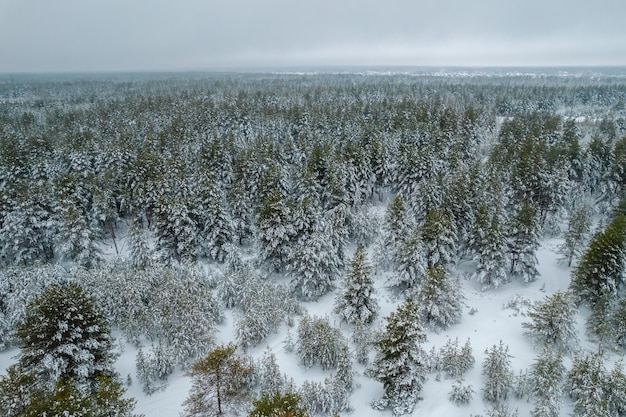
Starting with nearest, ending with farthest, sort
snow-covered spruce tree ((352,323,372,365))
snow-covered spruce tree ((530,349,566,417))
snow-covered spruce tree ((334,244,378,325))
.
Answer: snow-covered spruce tree ((530,349,566,417)), snow-covered spruce tree ((352,323,372,365)), snow-covered spruce tree ((334,244,378,325))

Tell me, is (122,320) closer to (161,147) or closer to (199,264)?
(199,264)

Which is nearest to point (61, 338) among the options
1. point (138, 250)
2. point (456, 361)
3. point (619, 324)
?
point (138, 250)

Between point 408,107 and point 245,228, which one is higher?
point 408,107

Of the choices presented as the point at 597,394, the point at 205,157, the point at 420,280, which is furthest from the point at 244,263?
the point at 597,394


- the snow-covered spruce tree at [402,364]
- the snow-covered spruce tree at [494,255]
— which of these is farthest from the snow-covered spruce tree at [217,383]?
the snow-covered spruce tree at [494,255]

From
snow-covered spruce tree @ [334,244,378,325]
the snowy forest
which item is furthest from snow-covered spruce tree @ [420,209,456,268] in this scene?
snow-covered spruce tree @ [334,244,378,325]

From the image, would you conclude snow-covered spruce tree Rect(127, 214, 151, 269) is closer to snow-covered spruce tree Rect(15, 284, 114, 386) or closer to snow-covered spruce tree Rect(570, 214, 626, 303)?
snow-covered spruce tree Rect(15, 284, 114, 386)

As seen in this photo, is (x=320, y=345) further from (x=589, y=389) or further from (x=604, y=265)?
(x=604, y=265)
